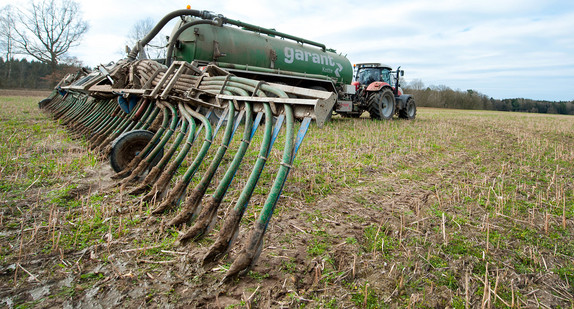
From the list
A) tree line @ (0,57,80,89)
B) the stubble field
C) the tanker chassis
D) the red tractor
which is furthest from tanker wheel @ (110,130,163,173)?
tree line @ (0,57,80,89)

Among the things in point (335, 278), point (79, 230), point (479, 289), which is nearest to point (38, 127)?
point (79, 230)

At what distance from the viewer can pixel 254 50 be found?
24.3 feet

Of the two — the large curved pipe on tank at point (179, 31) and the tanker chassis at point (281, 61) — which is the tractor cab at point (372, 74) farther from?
the large curved pipe on tank at point (179, 31)

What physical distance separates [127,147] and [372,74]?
9528mm

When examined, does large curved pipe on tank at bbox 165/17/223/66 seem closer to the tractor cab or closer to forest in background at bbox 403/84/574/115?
the tractor cab

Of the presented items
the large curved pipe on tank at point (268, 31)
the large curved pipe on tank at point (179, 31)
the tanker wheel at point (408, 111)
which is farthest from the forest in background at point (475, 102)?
the large curved pipe on tank at point (179, 31)

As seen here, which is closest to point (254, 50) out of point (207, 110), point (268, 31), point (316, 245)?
point (268, 31)

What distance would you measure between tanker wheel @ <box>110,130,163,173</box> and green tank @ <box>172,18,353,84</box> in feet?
12.5

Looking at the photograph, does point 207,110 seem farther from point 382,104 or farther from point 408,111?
point 408,111

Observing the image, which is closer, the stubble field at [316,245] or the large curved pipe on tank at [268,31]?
the stubble field at [316,245]

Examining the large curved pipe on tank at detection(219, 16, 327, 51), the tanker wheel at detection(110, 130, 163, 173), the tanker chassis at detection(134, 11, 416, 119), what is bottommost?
the tanker wheel at detection(110, 130, 163, 173)

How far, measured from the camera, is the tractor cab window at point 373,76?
35.9 feet

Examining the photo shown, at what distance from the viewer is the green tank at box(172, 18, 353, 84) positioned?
661 cm

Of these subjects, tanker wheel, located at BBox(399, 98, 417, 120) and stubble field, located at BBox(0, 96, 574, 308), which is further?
tanker wheel, located at BBox(399, 98, 417, 120)
